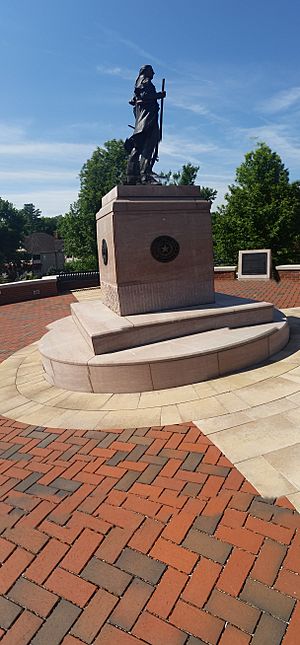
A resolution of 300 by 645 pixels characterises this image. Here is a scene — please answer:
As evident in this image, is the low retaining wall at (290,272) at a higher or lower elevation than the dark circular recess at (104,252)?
lower

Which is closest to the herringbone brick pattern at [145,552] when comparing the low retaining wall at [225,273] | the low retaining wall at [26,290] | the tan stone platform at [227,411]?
the tan stone platform at [227,411]

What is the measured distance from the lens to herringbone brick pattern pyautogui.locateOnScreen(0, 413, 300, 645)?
2.13 meters

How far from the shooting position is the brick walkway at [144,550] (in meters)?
2.13

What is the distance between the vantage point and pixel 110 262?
7.89 meters

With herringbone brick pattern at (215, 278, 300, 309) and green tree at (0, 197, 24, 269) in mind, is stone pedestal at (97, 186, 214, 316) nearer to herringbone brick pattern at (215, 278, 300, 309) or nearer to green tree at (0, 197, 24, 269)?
herringbone brick pattern at (215, 278, 300, 309)

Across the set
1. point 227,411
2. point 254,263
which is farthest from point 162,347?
point 254,263

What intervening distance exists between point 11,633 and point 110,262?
6663mm

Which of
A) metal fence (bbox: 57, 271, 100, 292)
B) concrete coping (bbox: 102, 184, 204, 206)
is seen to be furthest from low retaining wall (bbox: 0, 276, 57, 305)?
concrete coping (bbox: 102, 184, 204, 206)

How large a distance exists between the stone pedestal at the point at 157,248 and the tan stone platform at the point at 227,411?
100 inches

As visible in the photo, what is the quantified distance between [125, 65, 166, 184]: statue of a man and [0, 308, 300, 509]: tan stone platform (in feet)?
18.2

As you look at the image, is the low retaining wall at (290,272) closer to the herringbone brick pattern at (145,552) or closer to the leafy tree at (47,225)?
the herringbone brick pattern at (145,552)

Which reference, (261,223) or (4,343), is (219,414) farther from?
(261,223)

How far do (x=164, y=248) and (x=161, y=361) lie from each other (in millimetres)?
3140

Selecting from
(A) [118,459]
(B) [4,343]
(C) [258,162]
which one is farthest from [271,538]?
(C) [258,162]
